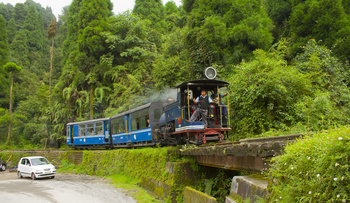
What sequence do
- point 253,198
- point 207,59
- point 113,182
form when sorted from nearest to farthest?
point 253,198, point 113,182, point 207,59

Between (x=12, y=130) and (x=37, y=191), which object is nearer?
(x=37, y=191)

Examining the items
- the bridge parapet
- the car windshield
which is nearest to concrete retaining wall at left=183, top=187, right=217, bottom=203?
the bridge parapet

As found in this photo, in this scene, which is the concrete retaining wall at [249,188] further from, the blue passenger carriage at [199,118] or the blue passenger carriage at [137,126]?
the blue passenger carriage at [137,126]

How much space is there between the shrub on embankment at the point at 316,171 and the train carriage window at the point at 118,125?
14.8m

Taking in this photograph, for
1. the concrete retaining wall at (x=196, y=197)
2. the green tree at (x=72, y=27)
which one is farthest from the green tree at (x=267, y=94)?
the green tree at (x=72, y=27)

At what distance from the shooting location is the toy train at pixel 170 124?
989 cm

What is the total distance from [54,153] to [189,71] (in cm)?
1506

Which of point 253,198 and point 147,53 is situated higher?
point 147,53

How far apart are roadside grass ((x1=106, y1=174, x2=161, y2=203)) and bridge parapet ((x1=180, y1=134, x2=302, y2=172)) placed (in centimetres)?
309

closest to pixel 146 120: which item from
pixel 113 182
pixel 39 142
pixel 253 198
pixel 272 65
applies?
pixel 113 182

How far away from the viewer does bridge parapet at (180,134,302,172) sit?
448 cm

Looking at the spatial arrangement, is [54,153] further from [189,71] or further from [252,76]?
[252,76]

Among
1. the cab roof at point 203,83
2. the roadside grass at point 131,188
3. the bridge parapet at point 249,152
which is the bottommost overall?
the roadside grass at point 131,188

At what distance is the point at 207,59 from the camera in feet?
53.5
